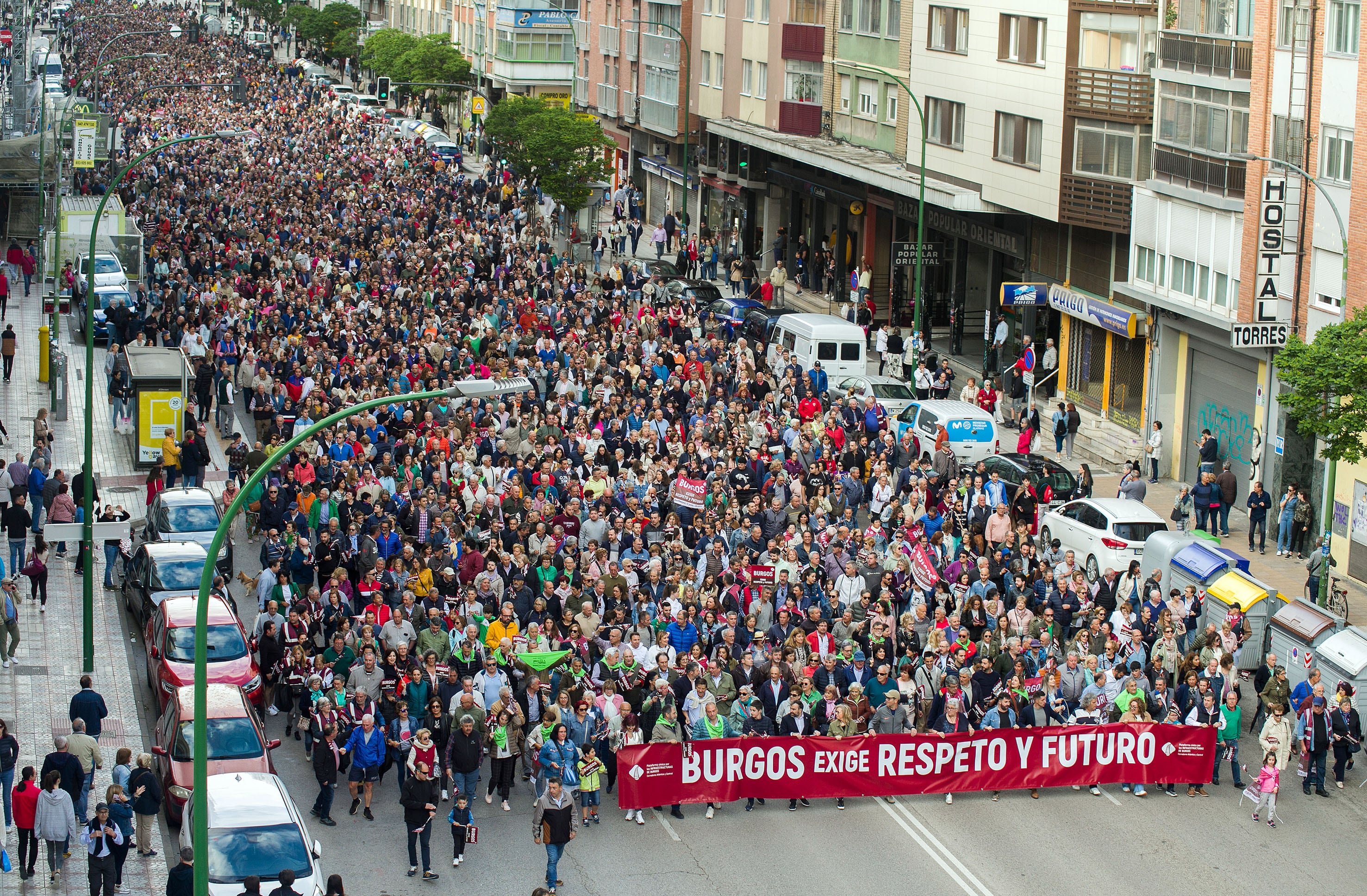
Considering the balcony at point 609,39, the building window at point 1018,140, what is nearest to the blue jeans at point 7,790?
the building window at point 1018,140

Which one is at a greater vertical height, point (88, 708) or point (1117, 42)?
point (1117, 42)

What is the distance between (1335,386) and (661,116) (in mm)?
48030

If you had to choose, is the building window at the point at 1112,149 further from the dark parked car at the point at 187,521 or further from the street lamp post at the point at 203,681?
the street lamp post at the point at 203,681

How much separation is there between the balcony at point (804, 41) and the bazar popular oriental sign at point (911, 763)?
42504 mm

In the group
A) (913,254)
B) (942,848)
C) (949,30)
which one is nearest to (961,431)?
(913,254)

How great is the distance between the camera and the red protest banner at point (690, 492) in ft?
95.5

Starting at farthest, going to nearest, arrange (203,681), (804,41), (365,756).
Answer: (804,41) → (365,756) → (203,681)

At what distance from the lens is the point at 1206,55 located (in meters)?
38.4

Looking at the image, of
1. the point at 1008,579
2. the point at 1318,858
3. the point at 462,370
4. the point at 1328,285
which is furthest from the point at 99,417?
the point at 1318,858

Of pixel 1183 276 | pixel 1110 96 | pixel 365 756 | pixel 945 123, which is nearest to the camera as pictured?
pixel 365 756

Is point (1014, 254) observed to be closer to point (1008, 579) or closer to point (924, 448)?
point (924, 448)

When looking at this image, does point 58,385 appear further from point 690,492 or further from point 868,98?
point 868,98

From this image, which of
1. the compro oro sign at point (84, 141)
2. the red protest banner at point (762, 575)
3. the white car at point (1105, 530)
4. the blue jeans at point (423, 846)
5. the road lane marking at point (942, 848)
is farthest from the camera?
the compro oro sign at point (84, 141)

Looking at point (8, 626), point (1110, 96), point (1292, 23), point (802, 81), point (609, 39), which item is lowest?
point (8, 626)
